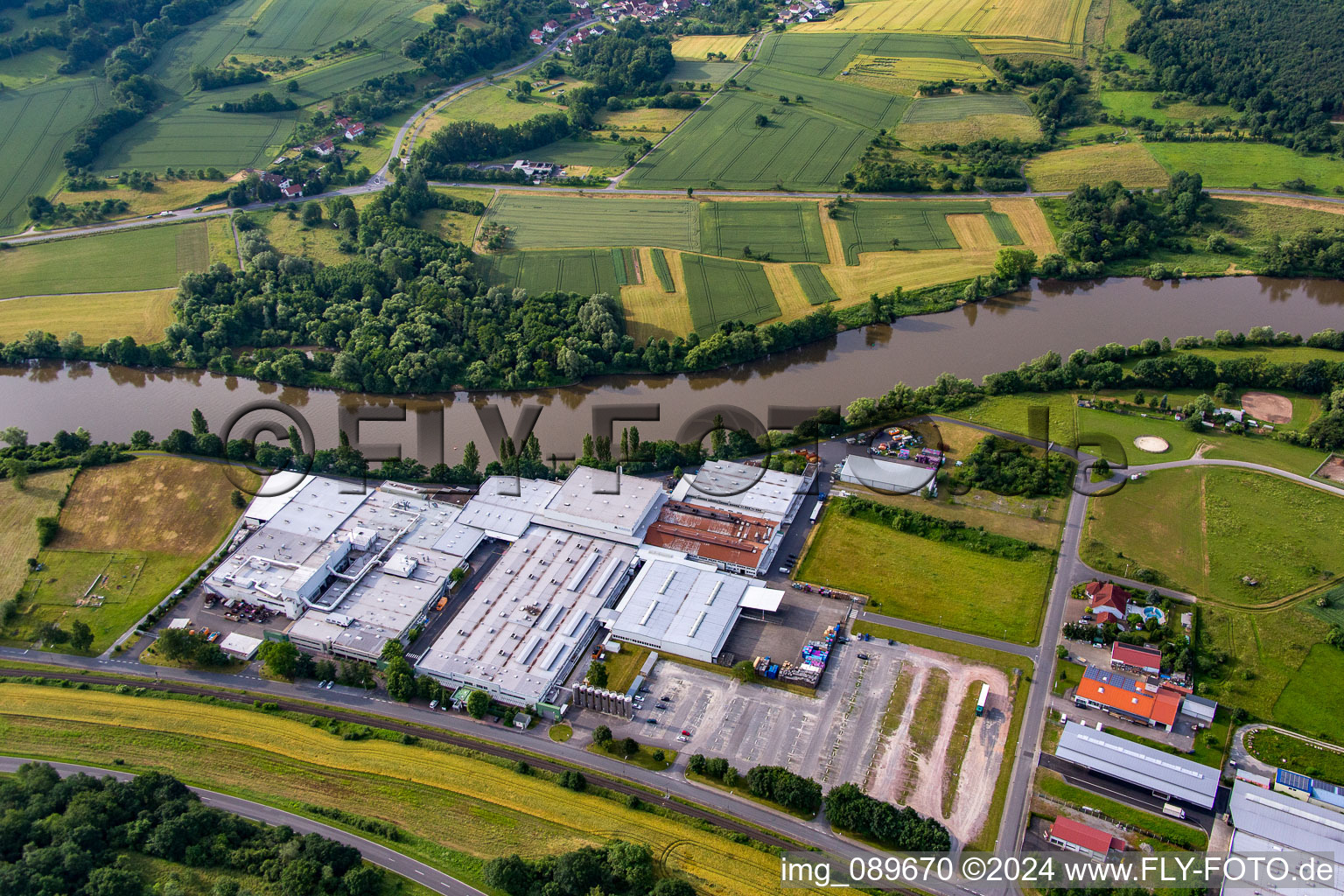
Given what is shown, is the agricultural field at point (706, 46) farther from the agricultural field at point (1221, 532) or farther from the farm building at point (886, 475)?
the agricultural field at point (1221, 532)

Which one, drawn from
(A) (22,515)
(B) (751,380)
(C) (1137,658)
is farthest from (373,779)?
(B) (751,380)

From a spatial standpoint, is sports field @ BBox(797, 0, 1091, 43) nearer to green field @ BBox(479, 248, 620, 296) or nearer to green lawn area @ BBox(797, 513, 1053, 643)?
green field @ BBox(479, 248, 620, 296)

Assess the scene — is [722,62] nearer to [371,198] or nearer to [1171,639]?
[371,198]

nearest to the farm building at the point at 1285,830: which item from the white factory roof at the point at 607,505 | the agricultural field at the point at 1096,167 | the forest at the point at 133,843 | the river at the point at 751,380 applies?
the white factory roof at the point at 607,505

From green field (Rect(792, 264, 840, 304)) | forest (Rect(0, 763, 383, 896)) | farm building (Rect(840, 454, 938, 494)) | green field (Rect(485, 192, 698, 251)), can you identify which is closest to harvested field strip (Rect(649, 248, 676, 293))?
green field (Rect(485, 192, 698, 251))

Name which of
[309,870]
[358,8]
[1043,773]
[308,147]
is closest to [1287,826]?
[1043,773]

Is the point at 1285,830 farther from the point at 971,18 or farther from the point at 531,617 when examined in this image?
the point at 971,18
